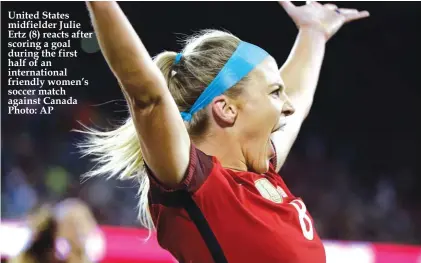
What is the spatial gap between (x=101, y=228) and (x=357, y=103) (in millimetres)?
2633

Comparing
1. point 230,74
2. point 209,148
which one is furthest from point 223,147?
point 230,74

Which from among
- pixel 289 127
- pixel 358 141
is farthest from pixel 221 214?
pixel 358 141

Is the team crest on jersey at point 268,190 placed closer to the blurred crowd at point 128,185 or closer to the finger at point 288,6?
the finger at point 288,6

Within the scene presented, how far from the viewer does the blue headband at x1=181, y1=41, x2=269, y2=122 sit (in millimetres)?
1218

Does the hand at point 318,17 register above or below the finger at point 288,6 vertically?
below

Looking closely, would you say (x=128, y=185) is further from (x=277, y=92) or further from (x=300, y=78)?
(x=277, y=92)

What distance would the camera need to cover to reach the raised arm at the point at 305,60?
162 centimetres

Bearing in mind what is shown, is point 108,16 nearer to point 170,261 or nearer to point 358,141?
point 170,261

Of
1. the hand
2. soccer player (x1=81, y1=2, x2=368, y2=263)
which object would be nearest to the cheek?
soccer player (x1=81, y1=2, x2=368, y2=263)

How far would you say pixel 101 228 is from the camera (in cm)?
354

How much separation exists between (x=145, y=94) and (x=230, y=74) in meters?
0.25

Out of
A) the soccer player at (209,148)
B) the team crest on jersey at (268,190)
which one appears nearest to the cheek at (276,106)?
the soccer player at (209,148)

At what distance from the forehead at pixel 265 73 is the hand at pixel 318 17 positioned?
54cm

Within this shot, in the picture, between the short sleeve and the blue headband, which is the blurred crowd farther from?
the short sleeve
